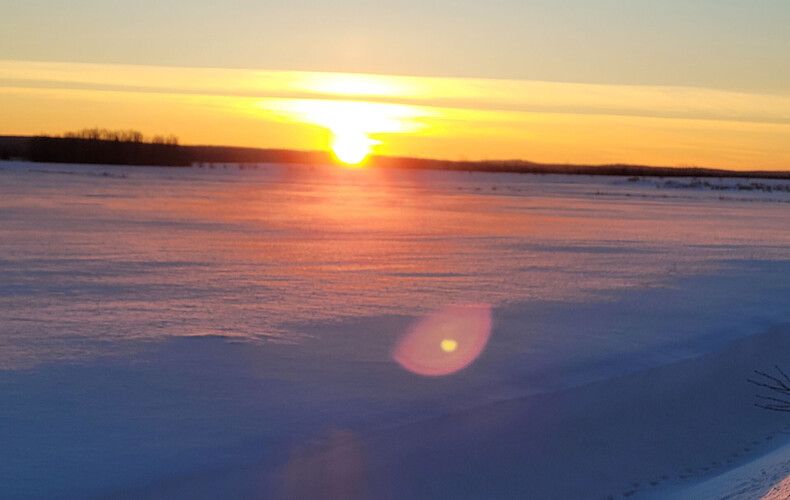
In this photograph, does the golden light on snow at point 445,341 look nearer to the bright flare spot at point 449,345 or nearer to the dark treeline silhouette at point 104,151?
the bright flare spot at point 449,345

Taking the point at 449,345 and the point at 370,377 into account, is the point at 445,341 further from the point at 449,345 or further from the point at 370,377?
the point at 370,377

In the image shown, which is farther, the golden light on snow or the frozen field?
the golden light on snow

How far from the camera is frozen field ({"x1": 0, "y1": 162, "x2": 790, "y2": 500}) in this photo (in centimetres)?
394

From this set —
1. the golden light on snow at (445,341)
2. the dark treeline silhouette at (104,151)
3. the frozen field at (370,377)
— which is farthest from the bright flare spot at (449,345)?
the dark treeline silhouette at (104,151)

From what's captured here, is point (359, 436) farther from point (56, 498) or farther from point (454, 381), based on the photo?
point (56, 498)

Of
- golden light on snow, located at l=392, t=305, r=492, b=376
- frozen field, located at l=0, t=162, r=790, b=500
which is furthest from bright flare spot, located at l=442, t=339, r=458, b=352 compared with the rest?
frozen field, located at l=0, t=162, r=790, b=500

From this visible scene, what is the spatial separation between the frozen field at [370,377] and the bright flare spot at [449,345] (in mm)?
271

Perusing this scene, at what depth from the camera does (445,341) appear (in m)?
6.06

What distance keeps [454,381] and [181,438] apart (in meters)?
1.92

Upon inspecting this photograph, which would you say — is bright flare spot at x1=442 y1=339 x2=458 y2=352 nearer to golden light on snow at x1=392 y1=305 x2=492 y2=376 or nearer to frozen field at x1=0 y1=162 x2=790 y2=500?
golden light on snow at x1=392 y1=305 x2=492 y2=376

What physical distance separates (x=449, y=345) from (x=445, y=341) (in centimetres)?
12

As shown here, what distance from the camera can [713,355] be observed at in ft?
20.3

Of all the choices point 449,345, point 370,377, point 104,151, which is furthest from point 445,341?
point 104,151

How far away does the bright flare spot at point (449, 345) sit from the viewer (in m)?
5.87
